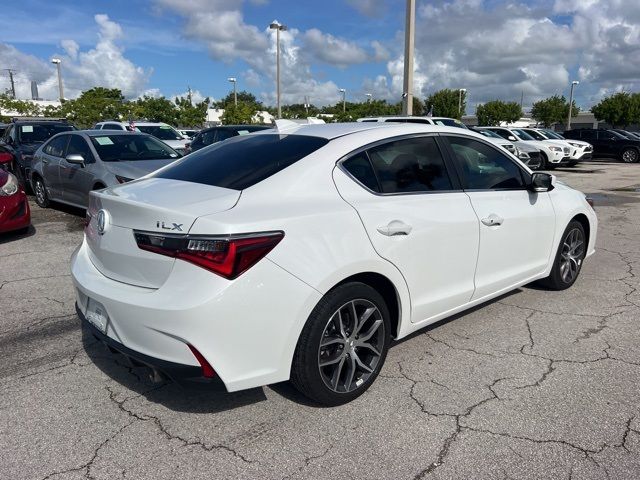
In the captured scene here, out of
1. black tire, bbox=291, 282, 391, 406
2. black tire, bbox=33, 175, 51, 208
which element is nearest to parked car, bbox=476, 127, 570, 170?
black tire, bbox=33, 175, 51, 208

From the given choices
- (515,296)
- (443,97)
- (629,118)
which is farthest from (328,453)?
(443,97)

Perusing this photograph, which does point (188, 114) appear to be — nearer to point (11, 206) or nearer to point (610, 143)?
point (610, 143)

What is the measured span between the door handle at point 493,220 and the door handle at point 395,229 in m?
0.87

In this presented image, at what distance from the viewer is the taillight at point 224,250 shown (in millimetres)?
2488

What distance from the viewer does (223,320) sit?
2.48 m

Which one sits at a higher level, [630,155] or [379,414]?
[630,155]

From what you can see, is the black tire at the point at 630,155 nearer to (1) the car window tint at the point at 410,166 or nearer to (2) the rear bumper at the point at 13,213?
(1) the car window tint at the point at 410,166

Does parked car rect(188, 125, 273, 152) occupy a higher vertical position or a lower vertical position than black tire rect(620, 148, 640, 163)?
higher

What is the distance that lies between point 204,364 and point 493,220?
2419 mm

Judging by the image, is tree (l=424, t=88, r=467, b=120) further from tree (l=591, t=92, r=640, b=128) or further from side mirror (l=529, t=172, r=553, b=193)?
side mirror (l=529, t=172, r=553, b=193)

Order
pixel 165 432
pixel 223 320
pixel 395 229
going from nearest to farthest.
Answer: pixel 223 320 < pixel 165 432 < pixel 395 229

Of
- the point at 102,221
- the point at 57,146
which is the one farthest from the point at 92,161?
the point at 102,221

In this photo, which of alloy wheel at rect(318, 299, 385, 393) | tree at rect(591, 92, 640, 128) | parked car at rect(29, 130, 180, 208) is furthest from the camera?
tree at rect(591, 92, 640, 128)

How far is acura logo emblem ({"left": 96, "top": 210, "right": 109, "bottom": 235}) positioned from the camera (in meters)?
2.99
